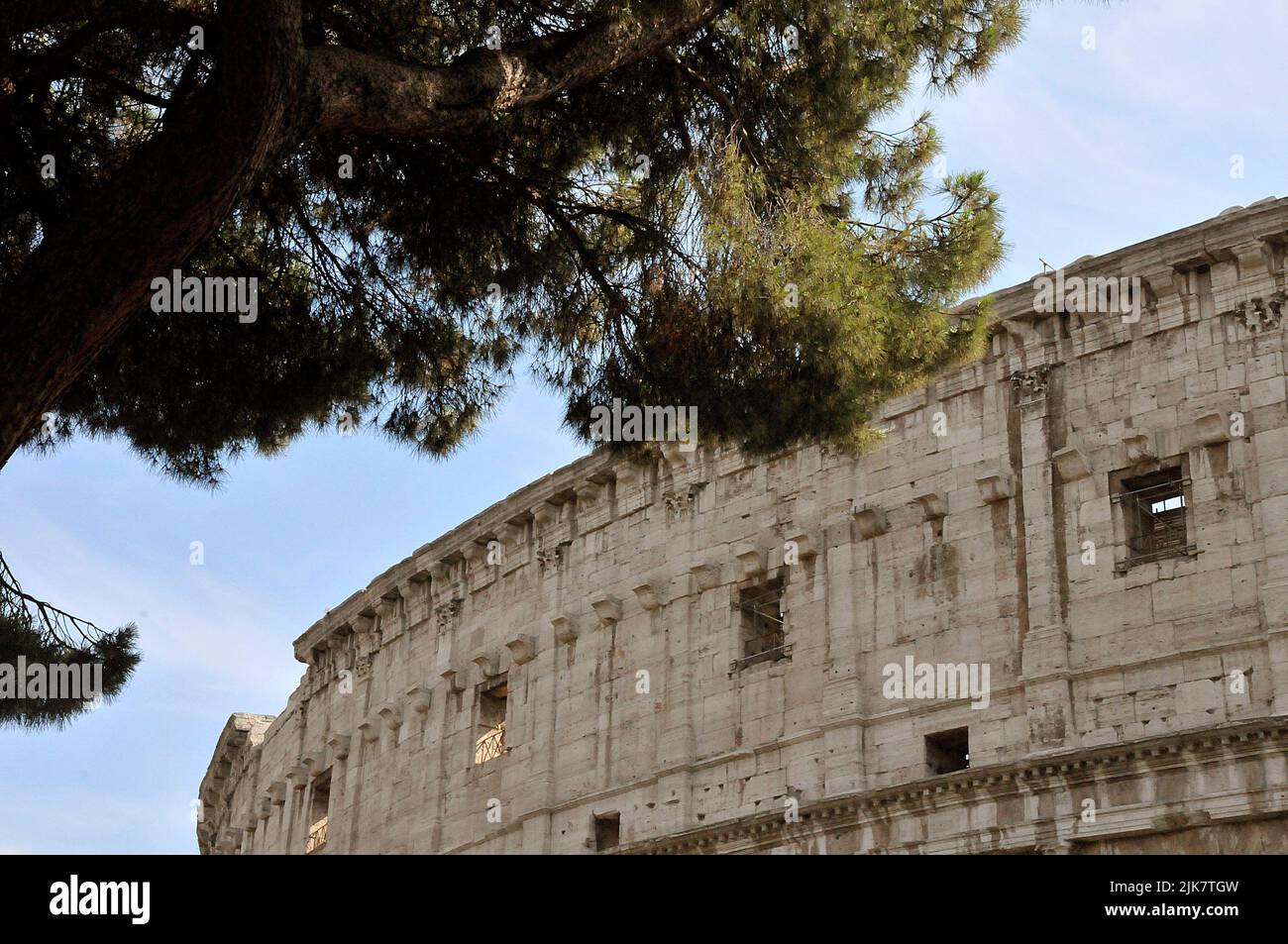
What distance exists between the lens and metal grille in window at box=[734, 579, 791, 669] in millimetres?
20922

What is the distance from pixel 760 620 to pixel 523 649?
372cm

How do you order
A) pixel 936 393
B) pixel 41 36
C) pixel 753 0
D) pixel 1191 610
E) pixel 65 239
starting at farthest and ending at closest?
pixel 936 393 → pixel 1191 610 → pixel 753 0 → pixel 41 36 → pixel 65 239

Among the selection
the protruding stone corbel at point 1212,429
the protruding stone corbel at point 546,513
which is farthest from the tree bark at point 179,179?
the protruding stone corbel at point 546,513

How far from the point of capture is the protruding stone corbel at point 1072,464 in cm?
1883

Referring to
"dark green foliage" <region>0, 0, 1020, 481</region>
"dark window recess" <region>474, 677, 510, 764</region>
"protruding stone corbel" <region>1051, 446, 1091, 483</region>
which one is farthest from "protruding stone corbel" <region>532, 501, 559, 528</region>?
"dark green foliage" <region>0, 0, 1020, 481</region>

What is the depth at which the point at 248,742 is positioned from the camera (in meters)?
34.6

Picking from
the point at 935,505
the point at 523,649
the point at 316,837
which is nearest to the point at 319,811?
the point at 316,837

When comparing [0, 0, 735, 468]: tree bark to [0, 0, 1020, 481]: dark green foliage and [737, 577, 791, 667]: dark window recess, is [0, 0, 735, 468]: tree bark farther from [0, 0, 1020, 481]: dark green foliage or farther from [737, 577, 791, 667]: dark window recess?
[737, 577, 791, 667]: dark window recess

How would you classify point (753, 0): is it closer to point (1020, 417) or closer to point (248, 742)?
point (1020, 417)

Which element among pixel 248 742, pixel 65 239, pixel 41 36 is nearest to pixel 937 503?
pixel 41 36

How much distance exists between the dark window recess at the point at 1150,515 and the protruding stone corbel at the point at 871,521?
2.54 metres

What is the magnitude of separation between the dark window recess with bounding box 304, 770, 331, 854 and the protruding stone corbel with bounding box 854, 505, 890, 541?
11164mm
